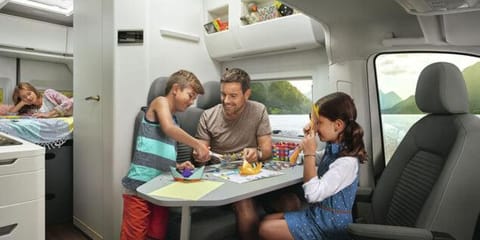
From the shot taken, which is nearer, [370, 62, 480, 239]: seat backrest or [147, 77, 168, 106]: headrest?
[370, 62, 480, 239]: seat backrest

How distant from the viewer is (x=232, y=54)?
2.58 metres

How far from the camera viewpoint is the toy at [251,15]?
2354mm

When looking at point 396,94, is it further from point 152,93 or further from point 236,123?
point 152,93

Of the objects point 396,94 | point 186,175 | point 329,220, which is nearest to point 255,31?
point 396,94

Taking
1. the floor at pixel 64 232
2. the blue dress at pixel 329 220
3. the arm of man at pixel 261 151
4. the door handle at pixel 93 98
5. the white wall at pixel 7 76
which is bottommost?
the floor at pixel 64 232

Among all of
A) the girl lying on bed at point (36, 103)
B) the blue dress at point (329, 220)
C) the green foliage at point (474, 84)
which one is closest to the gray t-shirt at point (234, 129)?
the blue dress at point (329, 220)

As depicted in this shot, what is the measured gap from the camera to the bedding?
7.69 ft

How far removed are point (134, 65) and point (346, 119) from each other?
5.06 ft

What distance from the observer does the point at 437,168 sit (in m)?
1.27

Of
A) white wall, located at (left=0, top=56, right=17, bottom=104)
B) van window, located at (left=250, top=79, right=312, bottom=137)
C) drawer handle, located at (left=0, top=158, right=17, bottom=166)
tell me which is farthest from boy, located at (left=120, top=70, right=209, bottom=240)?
white wall, located at (left=0, top=56, right=17, bottom=104)

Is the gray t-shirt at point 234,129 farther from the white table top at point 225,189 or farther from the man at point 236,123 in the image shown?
the white table top at point 225,189

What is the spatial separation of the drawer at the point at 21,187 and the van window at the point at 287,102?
5.66ft

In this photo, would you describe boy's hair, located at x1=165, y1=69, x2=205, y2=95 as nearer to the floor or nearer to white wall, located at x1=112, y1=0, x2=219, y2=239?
white wall, located at x1=112, y1=0, x2=219, y2=239

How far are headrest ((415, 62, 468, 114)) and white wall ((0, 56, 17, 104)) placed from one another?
13.6 feet
